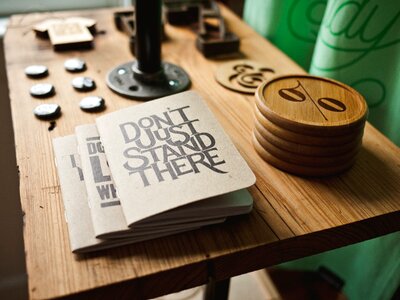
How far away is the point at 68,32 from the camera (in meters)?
0.90

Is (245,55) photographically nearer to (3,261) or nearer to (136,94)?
(136,94)

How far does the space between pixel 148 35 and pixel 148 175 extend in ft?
1.02

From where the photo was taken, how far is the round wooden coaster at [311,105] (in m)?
0.54

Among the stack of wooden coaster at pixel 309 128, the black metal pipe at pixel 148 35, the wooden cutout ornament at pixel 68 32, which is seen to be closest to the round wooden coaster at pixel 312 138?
the stack of wooden coaster at pixel 309 128

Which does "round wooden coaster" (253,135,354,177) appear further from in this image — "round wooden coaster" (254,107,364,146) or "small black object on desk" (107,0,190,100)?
"small black object on desk" (107,0,190,100)

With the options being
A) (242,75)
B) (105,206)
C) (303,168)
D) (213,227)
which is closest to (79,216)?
(105,206)

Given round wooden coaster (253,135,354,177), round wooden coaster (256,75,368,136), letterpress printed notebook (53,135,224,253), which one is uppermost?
round wooden coaster (256,75,368,136)

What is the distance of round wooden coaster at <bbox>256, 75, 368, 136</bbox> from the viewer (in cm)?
54

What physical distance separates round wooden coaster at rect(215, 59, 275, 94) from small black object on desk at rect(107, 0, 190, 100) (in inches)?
2.9

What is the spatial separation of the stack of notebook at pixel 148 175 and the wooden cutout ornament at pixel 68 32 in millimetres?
334

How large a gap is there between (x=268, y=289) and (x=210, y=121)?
78cm

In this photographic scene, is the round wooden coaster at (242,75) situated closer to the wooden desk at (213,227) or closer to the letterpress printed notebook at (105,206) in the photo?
the wooden desk at (213,227)

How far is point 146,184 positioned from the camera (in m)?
0.50

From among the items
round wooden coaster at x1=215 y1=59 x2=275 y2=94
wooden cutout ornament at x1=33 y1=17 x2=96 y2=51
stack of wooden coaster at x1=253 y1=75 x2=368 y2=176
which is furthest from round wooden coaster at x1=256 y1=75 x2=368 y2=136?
wooden cutout ornament at x1=33 y1=17 x2=96 y2=51
